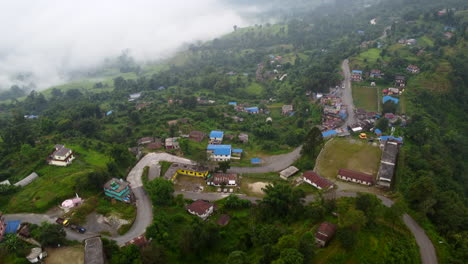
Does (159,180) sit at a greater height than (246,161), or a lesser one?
greater

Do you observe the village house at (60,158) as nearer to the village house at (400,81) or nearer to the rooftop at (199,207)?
the rooftop at (199,207)

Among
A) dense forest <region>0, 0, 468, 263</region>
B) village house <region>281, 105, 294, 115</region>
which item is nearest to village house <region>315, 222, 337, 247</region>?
dense forest <region>0, 0, 468, 263</region>

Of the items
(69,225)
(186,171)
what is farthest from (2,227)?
(186,171)

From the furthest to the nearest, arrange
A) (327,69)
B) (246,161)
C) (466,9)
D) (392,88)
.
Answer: (466,9) < (327,69) < (392,88) < (246,161)

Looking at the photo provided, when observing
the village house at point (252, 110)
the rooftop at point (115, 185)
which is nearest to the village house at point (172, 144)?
the rooftop at point (115, 185)

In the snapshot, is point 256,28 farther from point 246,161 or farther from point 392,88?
point 246,161

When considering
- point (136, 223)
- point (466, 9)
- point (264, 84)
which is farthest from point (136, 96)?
point (466, 9)
